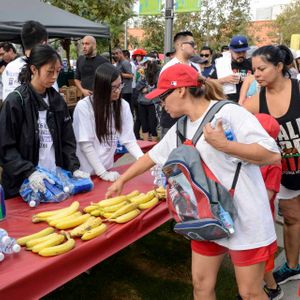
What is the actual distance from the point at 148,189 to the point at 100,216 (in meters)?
0.68

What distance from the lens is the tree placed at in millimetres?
31141

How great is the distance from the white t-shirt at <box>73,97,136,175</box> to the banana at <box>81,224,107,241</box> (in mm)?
1143

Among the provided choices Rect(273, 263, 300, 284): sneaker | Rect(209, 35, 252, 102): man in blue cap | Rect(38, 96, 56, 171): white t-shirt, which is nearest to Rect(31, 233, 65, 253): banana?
Rect(38, 96, 56, 171): white t-shirt

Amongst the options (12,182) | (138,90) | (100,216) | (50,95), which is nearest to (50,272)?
(100,216)

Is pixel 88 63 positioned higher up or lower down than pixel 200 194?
higher up

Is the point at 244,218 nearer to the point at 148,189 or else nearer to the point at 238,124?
the point at 238,124

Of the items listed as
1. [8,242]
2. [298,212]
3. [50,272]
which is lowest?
[298,212]

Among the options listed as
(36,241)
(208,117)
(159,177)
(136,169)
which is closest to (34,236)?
(36,241)

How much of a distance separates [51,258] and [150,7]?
196 inches

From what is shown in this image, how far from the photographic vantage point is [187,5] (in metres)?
5.70

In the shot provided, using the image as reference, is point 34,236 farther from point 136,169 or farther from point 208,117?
point 208,117

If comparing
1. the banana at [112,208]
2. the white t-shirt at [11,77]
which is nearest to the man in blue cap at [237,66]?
the white t-shirt at [11,77]

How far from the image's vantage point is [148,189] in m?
2.87

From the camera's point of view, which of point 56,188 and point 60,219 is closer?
point 60,219
